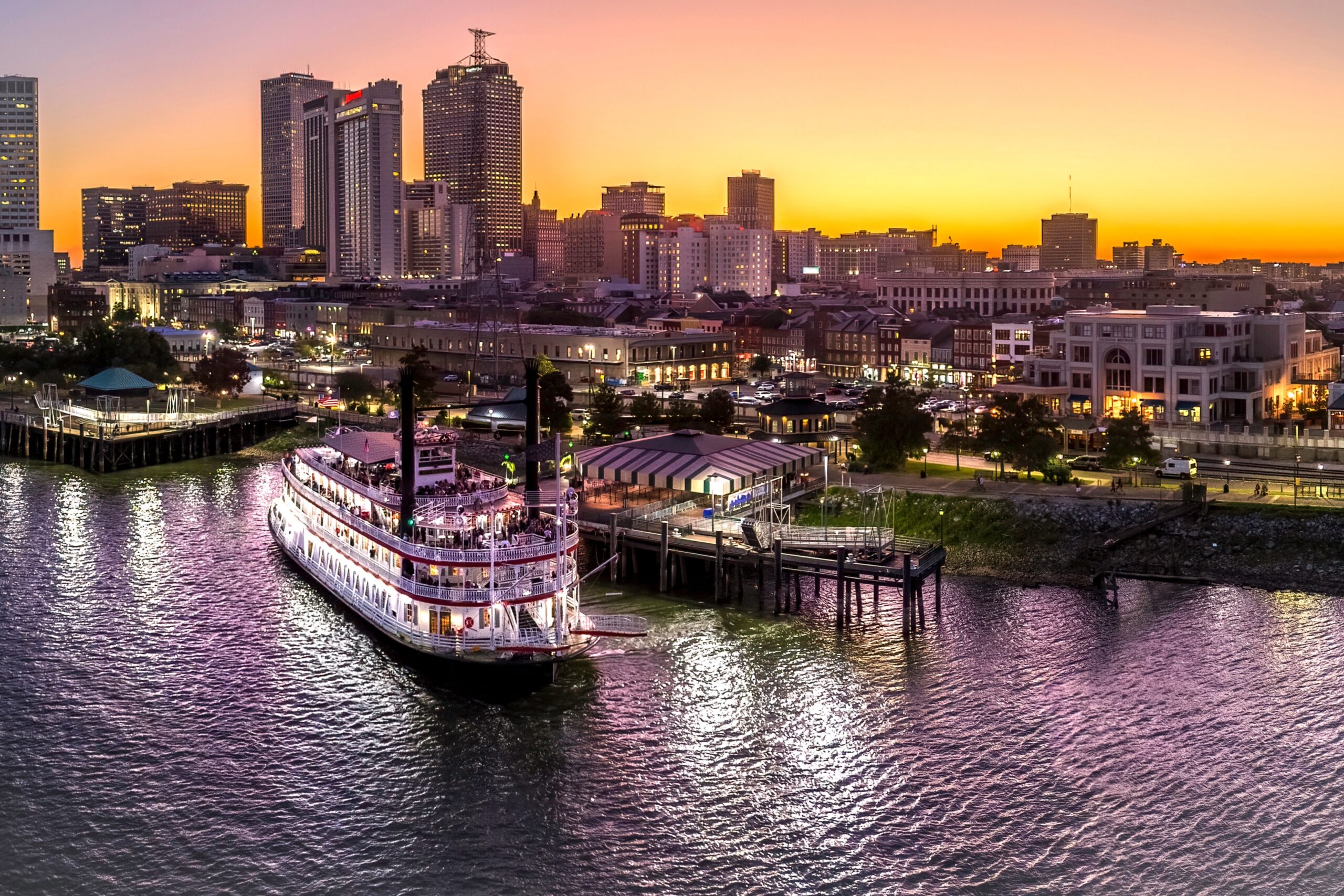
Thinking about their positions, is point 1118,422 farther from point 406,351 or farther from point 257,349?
point 257,349

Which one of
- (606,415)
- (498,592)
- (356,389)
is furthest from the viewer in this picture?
(356,389)

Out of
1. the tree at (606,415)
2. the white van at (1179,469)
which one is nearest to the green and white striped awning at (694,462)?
the white van at (1179,469)

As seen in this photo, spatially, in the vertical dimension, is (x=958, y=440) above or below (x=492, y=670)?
above

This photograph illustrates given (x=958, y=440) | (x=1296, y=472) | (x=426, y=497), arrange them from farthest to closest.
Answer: (x=958, y=440), (x=1296, y=472), (x=426, y=497)

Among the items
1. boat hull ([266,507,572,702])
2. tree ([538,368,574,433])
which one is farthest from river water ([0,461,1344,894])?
tree ([538,368,574,433])

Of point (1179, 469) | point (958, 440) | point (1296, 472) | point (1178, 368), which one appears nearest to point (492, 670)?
point (958, 440)

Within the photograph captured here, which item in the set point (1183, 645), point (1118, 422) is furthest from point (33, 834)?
point (1118, 422)

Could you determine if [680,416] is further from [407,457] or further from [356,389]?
[407,457]

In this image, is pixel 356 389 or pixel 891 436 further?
pixel 356 389
